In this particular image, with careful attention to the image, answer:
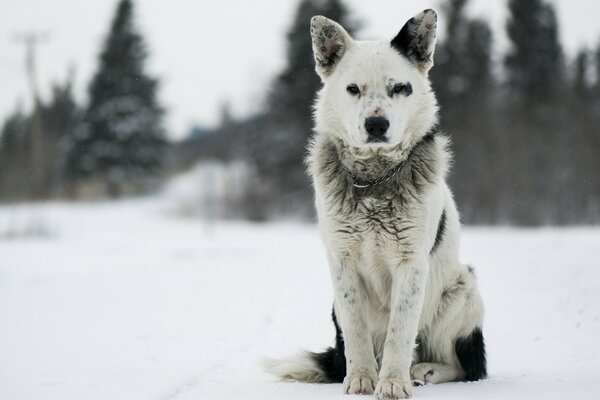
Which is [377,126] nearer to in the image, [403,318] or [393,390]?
[403,318]

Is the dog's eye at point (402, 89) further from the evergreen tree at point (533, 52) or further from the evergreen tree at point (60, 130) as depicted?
the evergreen tree at point (60, 130)

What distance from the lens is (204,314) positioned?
292 inches

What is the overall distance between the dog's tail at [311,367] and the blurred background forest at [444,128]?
69.9ft

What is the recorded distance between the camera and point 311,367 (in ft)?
13.9

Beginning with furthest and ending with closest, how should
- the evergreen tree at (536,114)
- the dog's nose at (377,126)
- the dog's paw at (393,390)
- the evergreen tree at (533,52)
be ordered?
the evergreen tree at (533,52), the evergreen tree at (536,114), the dog's nose at (377,126), the dog's paw at (393,390)

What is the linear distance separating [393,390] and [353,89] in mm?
1879

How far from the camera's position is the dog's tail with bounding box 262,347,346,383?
4191 millimetres

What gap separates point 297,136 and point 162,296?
2251 cm

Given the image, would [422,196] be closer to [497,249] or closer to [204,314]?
[204,314]

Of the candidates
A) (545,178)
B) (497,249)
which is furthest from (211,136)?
(497,249)

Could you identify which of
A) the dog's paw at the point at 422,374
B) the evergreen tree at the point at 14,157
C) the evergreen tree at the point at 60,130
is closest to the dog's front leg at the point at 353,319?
the dog's paw at the point at 422,374

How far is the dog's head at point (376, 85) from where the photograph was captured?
12.2 feet

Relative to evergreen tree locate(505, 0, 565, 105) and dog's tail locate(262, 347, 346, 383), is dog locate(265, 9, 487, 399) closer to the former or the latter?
dog's tail locate(262, 347, 346, 383)

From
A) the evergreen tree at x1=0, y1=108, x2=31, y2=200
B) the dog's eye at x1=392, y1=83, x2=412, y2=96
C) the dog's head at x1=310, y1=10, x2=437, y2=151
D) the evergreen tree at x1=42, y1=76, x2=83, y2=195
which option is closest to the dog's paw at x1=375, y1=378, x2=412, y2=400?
the dog's head at x1=310, y1=10, x2=437, y2=151
